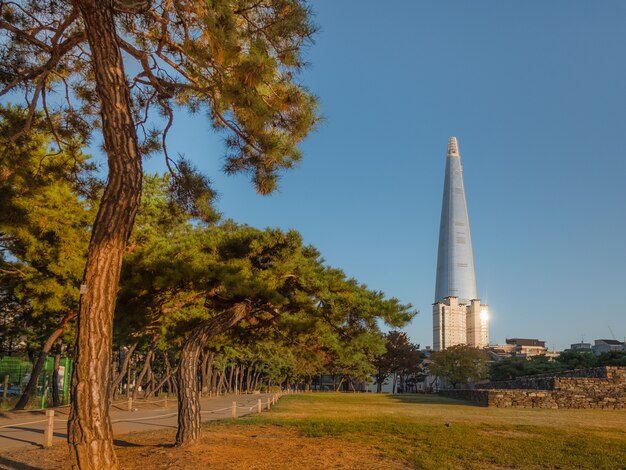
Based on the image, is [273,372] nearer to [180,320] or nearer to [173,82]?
[180,320]

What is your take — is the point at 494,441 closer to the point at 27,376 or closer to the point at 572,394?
the point at 572,394

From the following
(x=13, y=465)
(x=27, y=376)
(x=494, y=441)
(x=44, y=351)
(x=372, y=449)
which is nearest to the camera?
(x=13, y=465)

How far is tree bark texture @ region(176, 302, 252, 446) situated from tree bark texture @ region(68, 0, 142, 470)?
4780 millimetres

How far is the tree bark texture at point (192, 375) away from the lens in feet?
36.2

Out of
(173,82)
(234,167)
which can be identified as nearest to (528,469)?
(234,167)

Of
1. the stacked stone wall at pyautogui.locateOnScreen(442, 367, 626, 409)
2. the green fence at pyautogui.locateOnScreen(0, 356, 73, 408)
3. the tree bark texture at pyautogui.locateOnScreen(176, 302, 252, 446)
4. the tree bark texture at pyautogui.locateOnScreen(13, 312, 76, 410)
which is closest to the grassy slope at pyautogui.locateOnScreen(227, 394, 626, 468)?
the tree bark texture at pyautogui.locateOnScreen(176, 302, 252, 446)

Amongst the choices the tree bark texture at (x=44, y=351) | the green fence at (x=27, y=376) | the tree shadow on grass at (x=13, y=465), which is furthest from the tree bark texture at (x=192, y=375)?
the green fence at (x=27, y=376)

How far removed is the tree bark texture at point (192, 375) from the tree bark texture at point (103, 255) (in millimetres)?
4780

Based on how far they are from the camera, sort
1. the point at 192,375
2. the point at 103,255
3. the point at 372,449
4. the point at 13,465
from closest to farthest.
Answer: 1. the point at 103,255
2. the point at 13,465
3. the point at 192,375
4. the point at 372,449

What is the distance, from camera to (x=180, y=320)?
15.1 m

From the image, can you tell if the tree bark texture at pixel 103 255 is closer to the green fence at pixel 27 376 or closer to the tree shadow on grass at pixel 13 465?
the tree shadow on grass at pixel 13 465

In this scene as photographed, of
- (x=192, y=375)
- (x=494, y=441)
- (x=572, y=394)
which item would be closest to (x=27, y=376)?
(x=192, y=375)

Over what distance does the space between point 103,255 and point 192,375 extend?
555 cm

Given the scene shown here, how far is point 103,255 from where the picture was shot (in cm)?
659
